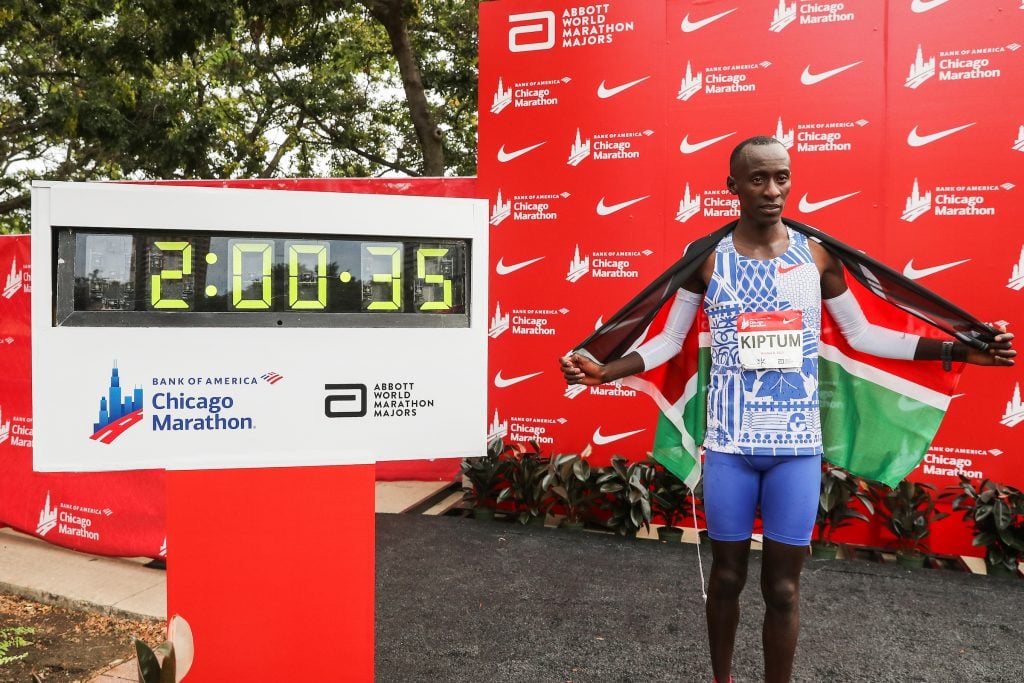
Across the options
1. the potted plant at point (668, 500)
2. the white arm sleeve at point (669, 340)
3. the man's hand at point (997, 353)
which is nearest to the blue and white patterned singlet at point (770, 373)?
the white arm sleeve at point (669, 340)

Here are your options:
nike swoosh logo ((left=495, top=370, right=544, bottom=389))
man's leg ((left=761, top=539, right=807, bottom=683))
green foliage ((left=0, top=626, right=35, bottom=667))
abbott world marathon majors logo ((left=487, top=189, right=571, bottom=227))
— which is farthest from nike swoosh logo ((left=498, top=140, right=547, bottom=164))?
green foliage ((left=0, top=626, right=35, bottom=667))

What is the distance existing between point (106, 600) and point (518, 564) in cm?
223

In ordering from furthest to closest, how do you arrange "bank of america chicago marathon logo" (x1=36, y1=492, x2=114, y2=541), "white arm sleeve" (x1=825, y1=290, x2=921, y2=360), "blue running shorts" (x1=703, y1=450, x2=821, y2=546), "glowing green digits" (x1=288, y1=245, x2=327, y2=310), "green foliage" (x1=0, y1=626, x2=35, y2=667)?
"bank of america chicago marathon logo" (x1=36, y1=492, x2=114, y2=541), "green foliage" (x1=0, y1=626, x2=35, y2=667), "white arm sleeve" (x1=825, y1=290, x2=921, y2=360), "blue running shorts" (x1=703, y1=450, x2=821, y2=546), "glowing green digits" (x1=288, y1=245, x2=327, y2=310)

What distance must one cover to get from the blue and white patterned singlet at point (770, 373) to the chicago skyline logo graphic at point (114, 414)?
188 cm

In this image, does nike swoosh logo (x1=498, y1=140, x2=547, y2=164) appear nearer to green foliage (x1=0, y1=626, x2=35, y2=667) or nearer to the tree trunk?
the tree trunk

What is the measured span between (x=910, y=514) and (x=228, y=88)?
17439 mm

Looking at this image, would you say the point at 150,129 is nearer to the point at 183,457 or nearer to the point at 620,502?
the point at 620,502

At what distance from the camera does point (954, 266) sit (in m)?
4.88

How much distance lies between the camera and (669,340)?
9.80ft

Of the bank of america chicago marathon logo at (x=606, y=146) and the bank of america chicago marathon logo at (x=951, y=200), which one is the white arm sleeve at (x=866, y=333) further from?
the bank of america chicago marathon logo at (x=606, y=146)

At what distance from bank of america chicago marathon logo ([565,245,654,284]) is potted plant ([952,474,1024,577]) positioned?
2496 mm

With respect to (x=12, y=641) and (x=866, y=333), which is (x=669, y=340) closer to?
(x=866, y=333)

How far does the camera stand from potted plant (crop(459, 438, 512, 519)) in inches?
226

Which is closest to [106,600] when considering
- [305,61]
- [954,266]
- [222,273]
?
[222,273]
